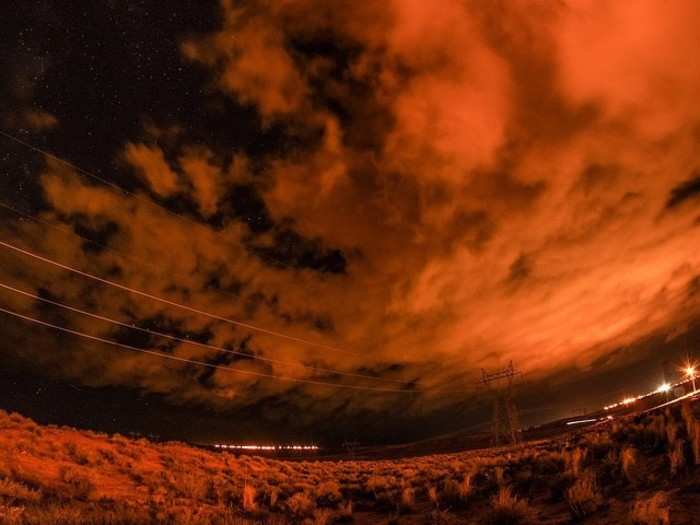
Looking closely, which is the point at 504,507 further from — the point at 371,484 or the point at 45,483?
the point at 45,483

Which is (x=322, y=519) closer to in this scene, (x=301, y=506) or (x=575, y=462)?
(x=301, y=506)

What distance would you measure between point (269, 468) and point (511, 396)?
Result: 3855 centimetres

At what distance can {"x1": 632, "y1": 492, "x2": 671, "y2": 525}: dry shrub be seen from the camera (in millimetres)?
7594

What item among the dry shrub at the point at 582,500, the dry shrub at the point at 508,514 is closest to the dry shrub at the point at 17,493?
the dry shrub at the point at 508,514

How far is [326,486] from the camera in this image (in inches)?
808

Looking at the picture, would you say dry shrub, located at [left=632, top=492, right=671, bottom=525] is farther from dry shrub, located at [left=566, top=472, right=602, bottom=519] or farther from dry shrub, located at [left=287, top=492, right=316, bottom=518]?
dry shrub, located at [left=287, top=492, right=316, bottom=518]

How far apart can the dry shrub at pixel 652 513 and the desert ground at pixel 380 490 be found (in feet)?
0.08

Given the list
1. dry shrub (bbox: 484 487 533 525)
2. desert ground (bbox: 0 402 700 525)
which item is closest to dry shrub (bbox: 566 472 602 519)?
desert ground (bbox: 0 402 700 525)

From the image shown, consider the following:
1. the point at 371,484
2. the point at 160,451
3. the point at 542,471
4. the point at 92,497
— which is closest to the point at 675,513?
the point at 542,471

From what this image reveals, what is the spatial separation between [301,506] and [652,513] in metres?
12.0

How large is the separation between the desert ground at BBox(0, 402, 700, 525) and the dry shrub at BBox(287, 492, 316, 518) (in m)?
0.05

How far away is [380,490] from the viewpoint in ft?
63.4

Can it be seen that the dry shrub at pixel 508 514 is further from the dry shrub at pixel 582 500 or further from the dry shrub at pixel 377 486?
the dry shrub at pixel 377 486

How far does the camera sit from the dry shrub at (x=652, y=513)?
24.9 feet
